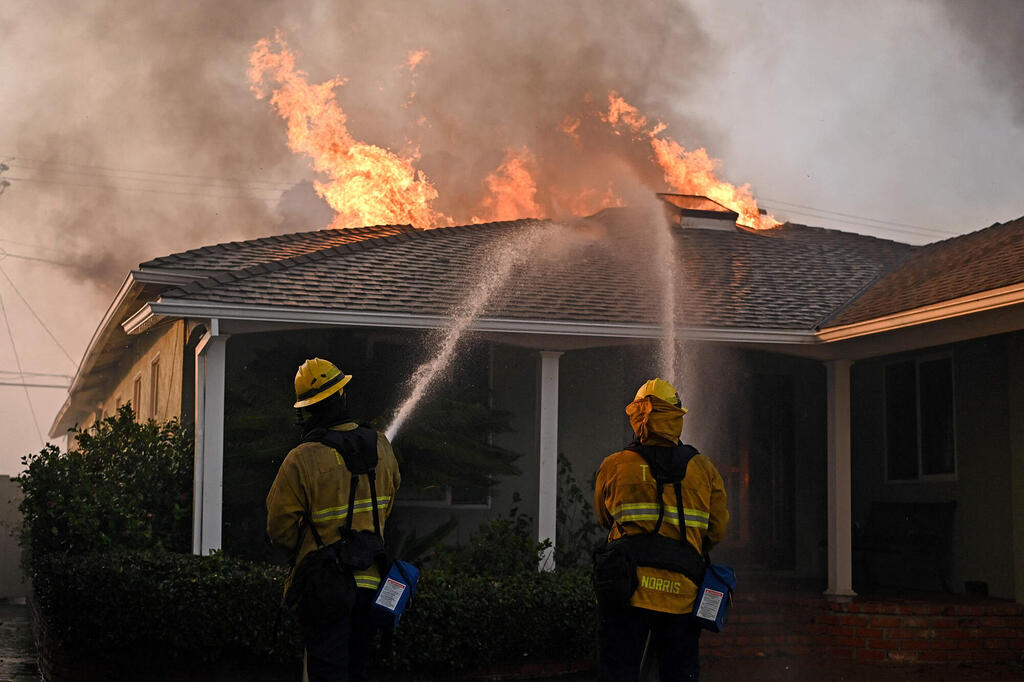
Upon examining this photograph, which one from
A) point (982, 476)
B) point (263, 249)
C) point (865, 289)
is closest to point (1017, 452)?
point (982, 476)

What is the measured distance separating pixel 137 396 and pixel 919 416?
11397 mm

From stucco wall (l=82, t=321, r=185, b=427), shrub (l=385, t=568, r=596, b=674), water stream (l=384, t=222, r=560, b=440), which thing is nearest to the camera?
shrub (l=385, t=568, r=596, b=674)

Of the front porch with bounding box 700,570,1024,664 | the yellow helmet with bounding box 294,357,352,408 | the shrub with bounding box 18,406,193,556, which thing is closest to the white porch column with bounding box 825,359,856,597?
the front porch with bounding box 700,570,1024,664

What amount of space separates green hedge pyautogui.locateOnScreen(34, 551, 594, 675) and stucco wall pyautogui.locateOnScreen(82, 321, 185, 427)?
4.21 m

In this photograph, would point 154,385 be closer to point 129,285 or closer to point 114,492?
point 129,285

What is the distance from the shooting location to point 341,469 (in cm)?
530

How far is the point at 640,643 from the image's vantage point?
538cm

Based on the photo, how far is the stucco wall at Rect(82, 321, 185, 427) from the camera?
14.0 m

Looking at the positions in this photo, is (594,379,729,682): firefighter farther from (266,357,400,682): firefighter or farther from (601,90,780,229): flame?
(601,90,780,229): flame

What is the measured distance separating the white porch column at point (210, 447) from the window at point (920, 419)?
7312mm

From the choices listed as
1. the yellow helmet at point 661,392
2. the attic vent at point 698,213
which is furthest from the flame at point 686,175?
the yellow helmet at point 661,392

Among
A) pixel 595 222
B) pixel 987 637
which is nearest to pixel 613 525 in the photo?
pixel 987 637

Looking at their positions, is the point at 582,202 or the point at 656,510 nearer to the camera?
the point at 656,510

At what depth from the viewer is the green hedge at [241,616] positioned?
9.09 metres
